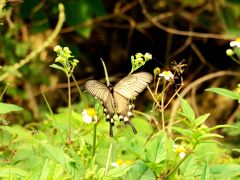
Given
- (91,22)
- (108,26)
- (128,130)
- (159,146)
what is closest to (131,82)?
(159,146)

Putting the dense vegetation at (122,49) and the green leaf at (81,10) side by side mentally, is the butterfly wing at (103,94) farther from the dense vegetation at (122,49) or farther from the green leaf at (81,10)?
the green leaf at (81,10)

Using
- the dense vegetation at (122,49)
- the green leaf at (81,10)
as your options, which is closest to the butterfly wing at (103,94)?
the dense vegetation at (122,49)

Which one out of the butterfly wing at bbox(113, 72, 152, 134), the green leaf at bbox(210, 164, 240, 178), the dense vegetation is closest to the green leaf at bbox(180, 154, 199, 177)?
the green leaf at bbox(210, 164, 240, 178)

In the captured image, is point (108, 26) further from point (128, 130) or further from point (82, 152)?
point (82, 152)

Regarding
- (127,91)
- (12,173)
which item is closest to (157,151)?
(127,91)

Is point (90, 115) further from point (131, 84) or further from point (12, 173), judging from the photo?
point (12, 173)

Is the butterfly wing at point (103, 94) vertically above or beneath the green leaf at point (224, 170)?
above

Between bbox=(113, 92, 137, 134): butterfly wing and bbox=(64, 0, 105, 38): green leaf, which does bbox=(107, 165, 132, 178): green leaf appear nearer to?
bbox=(113, 92, 137, 134): butterfly wing
